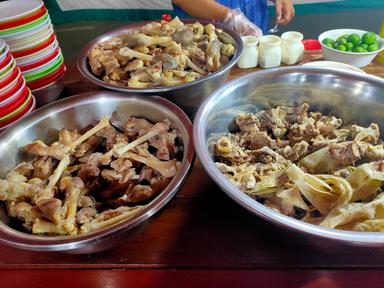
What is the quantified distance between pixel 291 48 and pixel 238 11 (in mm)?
484

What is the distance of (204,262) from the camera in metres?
0.85

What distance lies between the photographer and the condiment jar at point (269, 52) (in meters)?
1.58

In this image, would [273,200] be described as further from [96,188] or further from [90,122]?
[90,122]

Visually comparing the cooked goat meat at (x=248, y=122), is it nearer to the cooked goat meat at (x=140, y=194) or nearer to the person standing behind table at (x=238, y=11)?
the cooked goat meat at (x=140, y=194)

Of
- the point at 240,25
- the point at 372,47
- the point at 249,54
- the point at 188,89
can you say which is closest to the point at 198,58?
the point at 188,89

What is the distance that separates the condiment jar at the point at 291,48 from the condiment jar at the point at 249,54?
0.45ft

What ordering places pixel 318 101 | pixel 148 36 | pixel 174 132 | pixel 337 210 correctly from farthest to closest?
1. pixel 148 36
2. pixel 318 101
3. pixel 174 132
4. pixel 337 210

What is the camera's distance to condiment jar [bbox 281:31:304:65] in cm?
158

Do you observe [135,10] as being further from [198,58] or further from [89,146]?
[89,146]

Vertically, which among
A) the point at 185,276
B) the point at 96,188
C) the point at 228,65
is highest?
the point at 228,65

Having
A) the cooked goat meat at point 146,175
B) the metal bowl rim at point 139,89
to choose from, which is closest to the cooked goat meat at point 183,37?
the metal bowl rim at point 139,89

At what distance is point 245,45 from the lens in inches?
62.9

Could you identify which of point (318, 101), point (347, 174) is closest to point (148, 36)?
point (318, 101)

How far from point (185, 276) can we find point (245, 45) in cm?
117
